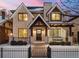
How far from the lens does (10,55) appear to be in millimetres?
8531

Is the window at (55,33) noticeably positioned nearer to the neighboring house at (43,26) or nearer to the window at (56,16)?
the neighboring house at (43,26)

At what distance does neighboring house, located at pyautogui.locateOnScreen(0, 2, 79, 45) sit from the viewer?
59.2ft

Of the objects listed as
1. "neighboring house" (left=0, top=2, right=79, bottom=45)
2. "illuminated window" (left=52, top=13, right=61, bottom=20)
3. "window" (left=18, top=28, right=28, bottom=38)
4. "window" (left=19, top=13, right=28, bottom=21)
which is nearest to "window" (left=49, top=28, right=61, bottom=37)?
"neighboring house" (left=0, top=2, right=79, bottom=45)

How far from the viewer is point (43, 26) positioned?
714 inches

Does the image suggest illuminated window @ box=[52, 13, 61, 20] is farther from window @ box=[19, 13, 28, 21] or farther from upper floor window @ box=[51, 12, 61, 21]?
window @ box=[19, 13, 28, 21]

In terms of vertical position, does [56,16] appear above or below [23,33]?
above

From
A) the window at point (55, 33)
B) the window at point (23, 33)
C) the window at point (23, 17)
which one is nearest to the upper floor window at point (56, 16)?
the window at point (55, 33)

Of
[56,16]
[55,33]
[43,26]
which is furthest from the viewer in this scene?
[56,16]

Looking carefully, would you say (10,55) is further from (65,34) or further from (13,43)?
(65,34)

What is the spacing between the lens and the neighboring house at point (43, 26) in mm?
18031

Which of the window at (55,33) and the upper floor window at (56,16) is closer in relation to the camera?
the window at (55,33)

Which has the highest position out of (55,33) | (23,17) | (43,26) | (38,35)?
(23,17)

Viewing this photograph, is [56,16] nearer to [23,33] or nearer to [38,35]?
[38,35]

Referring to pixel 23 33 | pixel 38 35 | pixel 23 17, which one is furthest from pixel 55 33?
pixel 23 17
